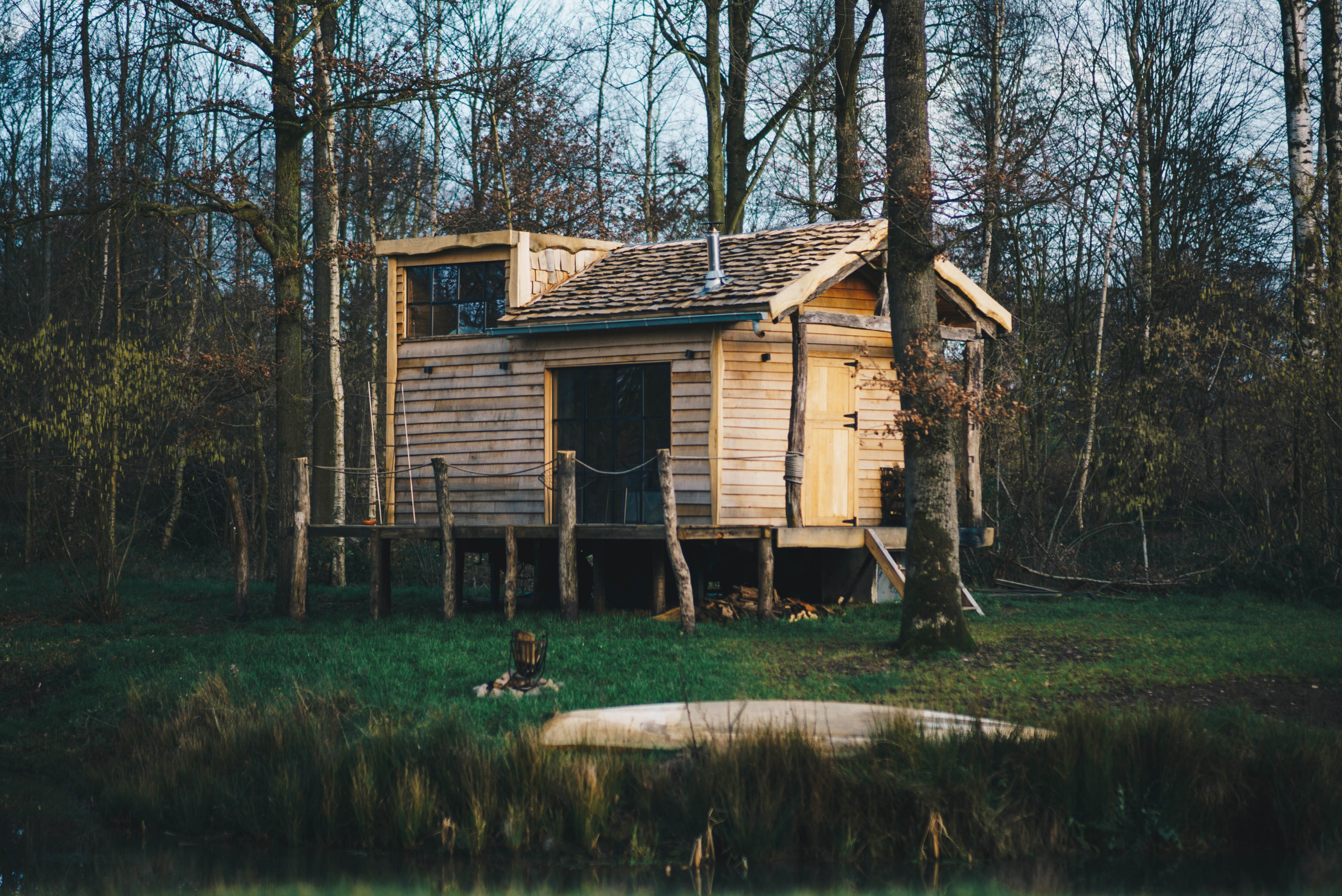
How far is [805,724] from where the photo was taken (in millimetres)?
7344

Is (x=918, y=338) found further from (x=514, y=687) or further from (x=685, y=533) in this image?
(x=514, y=687)

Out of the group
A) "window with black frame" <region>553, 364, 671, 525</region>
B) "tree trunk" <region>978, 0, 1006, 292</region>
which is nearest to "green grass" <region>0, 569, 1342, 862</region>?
"window with black frame" <region>553, 364, 671, 525</region>

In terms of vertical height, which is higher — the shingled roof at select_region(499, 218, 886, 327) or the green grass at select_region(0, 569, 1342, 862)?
the shingled roof at select_region(499, 218, 886, 327)

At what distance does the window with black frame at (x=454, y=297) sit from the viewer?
15336 millimetres

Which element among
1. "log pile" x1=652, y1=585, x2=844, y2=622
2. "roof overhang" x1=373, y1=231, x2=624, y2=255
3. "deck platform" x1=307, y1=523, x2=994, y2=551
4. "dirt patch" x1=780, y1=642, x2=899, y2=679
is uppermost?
"roof overhang" x1=373, y1=231, x2=624, y2=255

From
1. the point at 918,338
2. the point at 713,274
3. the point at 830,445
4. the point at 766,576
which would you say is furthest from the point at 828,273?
the point at 766,576

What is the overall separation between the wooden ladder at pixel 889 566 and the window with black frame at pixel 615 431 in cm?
259

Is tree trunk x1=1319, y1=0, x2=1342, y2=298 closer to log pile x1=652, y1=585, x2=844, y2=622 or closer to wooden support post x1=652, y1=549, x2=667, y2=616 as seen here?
log pile x1=652, y1=585, x2=844, y2=622

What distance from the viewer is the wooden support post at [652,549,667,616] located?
44.4ft

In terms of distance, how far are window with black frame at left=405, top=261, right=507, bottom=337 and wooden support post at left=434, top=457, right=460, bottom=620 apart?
2464mm

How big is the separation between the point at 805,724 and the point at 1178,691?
11.6ft

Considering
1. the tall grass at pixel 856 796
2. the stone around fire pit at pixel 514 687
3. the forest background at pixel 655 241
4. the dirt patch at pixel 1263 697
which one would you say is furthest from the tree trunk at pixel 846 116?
the tall grass at pixel 856 796

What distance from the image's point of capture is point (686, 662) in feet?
34.5

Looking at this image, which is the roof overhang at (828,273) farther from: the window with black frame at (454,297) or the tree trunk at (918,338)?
the window with black frame at (454,297)
